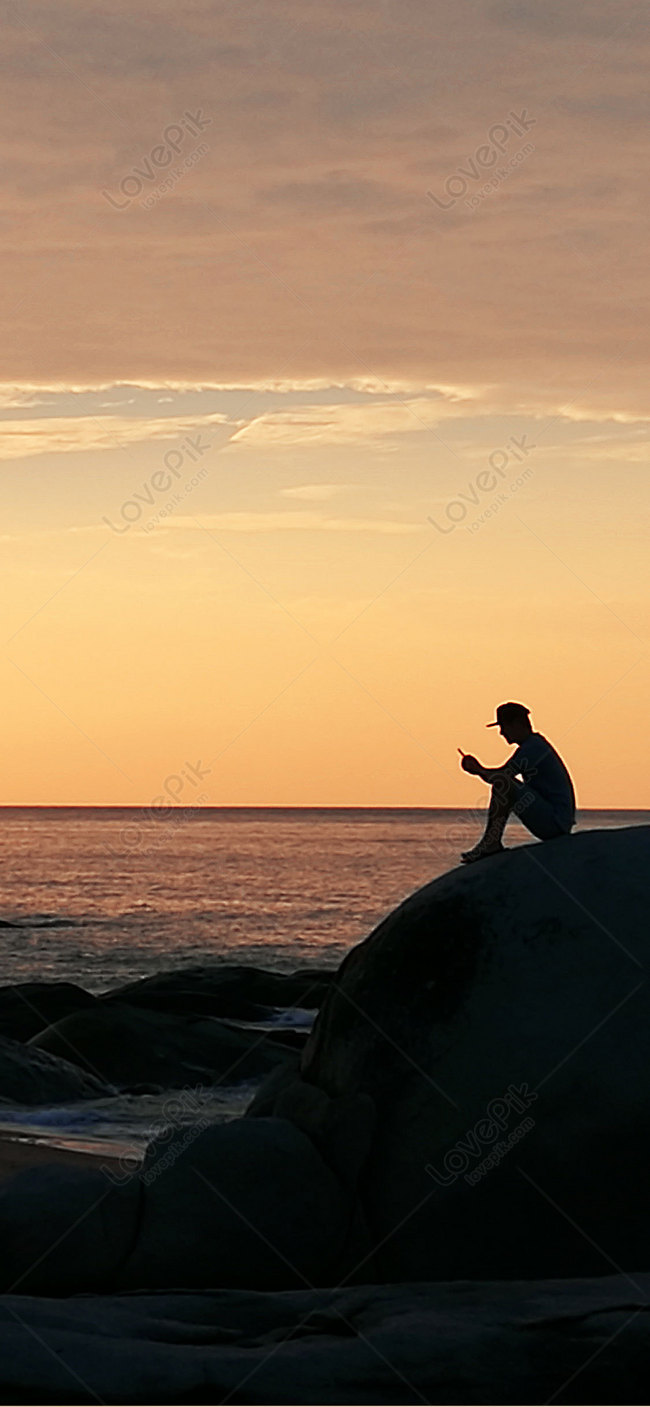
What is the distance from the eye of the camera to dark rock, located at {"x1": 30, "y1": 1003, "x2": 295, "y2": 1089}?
15203mm

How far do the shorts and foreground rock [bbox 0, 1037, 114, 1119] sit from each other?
7.18m

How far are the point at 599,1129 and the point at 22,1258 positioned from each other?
240cm

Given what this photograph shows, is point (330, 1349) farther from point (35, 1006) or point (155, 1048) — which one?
point (35, 1006)

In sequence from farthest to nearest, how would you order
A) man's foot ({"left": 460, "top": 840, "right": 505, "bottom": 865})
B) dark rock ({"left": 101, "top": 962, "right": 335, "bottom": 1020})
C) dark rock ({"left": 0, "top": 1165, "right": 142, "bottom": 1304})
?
dark rock ({"left": 101, "top": 962, "right": 335, "bottom": 1020}) → man's foot ({"left": 460, "top": 840, "right": 505, "bottom": 865}) → dark rock ({"left": 0, "top": 1165, "right": 142, "bottom": 1304})

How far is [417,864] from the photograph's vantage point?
251ft

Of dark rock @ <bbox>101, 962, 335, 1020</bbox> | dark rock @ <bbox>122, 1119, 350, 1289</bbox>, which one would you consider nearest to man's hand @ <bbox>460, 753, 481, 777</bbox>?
dark rock @ <bbox>122, 1119, 350, 1289</bbox>

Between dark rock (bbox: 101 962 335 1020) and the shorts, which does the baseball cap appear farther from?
dark rock (bbox: 101 962 335 1020)

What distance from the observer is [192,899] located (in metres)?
53.1

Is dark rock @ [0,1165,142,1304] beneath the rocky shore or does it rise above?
beneath

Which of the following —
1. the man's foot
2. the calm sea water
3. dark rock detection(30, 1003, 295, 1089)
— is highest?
the man's foot

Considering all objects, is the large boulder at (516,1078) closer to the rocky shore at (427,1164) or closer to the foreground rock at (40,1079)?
the rocky shore at (427,1164)

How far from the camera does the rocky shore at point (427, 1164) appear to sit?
5.61 metres

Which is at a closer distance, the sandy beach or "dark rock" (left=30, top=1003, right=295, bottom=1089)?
the sandy beach

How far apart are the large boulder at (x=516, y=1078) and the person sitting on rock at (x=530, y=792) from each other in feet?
3.26
